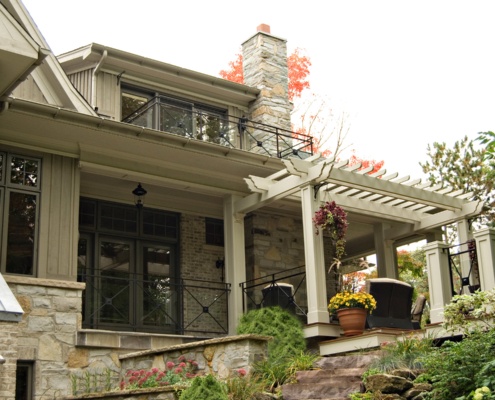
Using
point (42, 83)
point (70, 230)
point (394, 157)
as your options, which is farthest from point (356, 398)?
point (394, 157)

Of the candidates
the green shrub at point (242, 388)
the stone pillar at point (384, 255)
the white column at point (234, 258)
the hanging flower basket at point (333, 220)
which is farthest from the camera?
the stone pillar at point (384, 255)

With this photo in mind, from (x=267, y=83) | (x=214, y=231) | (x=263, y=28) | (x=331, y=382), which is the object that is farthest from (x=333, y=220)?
(x=263, y=28)

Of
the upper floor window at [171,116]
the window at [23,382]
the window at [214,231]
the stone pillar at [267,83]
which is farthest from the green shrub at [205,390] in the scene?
the stone pillar at [267,83]

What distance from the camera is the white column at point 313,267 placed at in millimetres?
11102

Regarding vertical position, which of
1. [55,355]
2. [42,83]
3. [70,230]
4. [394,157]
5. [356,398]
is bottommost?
[356,398]

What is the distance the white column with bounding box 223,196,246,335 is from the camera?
1288 centimetres

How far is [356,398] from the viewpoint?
8.07 meters

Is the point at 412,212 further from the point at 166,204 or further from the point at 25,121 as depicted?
the point at 25,121

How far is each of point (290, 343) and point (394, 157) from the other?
18993mm

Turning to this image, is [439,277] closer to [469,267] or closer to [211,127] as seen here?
[469,267]

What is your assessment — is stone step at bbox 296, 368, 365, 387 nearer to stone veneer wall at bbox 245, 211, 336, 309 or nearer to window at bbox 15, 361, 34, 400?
window at bbox 15, 361, 34, 400

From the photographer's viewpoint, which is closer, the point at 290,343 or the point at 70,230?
the point at 290,343

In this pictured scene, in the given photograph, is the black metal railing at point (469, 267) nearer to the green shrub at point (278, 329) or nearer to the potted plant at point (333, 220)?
the potted plant at point (333, 220)

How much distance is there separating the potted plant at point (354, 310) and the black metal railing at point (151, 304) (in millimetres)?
2634
